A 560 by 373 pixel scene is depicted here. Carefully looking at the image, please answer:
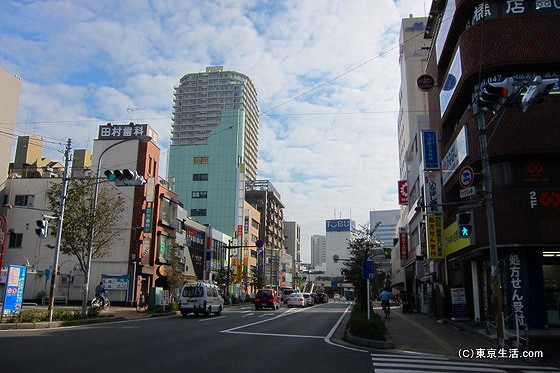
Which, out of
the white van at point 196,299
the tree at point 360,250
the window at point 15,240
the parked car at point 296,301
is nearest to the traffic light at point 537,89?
the tree at point 360,250

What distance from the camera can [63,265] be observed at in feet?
136

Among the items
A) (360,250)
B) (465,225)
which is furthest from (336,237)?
(465,225)

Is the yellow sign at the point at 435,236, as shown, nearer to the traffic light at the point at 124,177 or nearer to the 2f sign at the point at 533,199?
the 2f sign at the point at 533,199

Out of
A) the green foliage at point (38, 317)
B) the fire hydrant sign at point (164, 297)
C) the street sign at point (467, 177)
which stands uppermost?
the street sign at point (467, 177)

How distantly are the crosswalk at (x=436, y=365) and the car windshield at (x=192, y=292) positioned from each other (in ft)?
57.9

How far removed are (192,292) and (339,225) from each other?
138676 millimetres

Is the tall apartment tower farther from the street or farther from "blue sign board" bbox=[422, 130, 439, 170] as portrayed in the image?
the street

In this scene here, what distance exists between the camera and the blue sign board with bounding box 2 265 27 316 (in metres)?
18.5

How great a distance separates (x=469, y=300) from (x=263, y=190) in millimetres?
88082

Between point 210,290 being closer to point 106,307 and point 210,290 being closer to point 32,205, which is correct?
point 106,307

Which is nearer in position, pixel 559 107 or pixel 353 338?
pixel 353 338

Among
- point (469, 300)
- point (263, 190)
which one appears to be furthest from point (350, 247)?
point (263, 190)

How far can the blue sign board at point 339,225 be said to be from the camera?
163 meters

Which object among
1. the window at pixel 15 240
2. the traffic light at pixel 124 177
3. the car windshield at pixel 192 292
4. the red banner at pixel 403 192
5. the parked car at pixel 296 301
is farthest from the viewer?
the red banner at pixel 403 192
